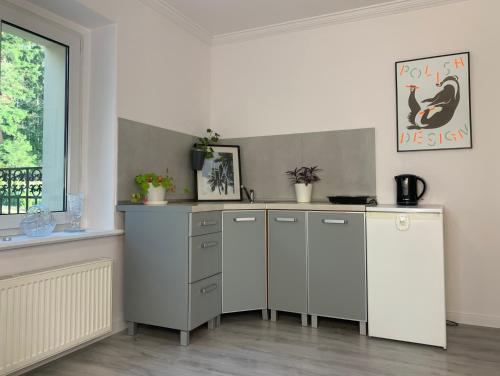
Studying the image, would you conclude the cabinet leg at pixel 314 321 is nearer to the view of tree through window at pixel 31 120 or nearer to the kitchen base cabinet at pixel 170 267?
the kitchen base cabinet at pixel 170 267

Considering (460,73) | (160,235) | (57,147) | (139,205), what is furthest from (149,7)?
(460,73)

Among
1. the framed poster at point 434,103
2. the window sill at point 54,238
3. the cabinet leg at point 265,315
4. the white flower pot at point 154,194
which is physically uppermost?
the framed poster at point 434,103

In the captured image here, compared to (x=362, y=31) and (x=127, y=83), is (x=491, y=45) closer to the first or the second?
(x=362, y=31)

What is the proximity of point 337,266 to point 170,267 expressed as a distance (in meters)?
1.16

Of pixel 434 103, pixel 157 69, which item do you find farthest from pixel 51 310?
pixel 434 103

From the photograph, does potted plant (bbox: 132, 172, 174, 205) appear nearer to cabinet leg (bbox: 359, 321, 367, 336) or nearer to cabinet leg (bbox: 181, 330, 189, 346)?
cabinet leg (bbox: 181, 330, 189, 346)

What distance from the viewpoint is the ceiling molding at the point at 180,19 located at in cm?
296

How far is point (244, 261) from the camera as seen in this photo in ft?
9.21

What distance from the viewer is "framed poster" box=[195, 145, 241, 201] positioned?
11.1ft

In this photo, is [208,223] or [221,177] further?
[221,177]

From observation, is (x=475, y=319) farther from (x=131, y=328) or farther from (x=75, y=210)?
(x=75, y=210)

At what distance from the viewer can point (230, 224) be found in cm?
276

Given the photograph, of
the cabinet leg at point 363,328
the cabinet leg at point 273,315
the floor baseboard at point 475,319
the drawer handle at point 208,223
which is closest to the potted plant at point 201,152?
the drawer handle at point 208,223

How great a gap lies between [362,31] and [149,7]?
5.83 ft
